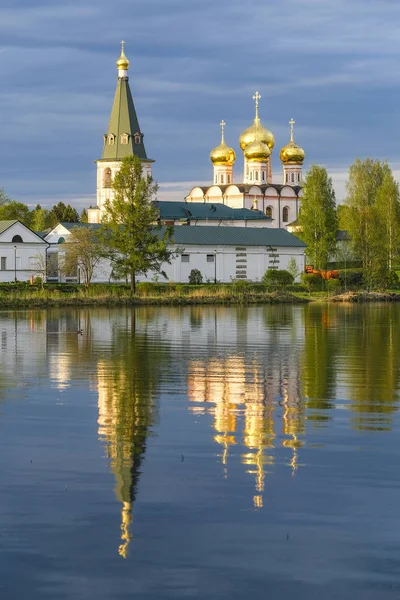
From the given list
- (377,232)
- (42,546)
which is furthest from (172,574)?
(377,232)

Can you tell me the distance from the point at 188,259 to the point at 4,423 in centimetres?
5998

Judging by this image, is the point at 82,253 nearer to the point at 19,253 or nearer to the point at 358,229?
the point at 19,253

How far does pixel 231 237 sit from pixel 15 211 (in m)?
42.6

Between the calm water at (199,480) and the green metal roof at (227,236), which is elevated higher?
the green metal roof at (227,236)

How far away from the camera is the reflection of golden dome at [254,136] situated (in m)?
114

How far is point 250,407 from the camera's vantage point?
1488cm

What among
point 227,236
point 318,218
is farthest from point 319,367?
point 318,218

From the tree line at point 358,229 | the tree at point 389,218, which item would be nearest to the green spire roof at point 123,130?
the tree line at point 358,229

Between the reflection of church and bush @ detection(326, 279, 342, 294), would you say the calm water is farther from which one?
bush @ detection(326, 279, 342, 294)

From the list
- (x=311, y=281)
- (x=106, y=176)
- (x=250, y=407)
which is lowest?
(x=250, y=407)

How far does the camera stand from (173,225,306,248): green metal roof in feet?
243

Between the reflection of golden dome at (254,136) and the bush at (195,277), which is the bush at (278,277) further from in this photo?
the reflection of golden dome at (254,136)

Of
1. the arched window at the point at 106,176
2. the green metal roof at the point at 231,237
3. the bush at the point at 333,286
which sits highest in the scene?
the arched window at the point at 106,176

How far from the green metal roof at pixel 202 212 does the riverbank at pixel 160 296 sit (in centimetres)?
3201
